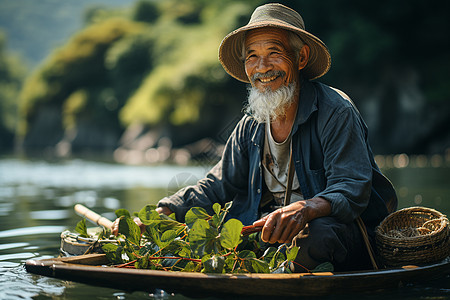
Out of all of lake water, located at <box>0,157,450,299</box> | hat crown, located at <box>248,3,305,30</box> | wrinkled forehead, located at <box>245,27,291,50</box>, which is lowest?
lake water, located at <box>0,157,450,299</box>

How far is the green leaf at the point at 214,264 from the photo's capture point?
9.42 ft

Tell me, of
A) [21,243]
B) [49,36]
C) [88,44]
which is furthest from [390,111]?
[49,36]

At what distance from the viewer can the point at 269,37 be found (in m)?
3.45

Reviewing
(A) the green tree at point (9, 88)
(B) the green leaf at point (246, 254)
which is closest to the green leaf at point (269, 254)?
(B) the green leaf at point (246, 254)

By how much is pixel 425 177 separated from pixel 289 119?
33.4ft

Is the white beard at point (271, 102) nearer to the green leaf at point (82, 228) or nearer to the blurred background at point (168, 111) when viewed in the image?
the blurred background at point (168, 111)

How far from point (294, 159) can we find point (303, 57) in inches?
28.7

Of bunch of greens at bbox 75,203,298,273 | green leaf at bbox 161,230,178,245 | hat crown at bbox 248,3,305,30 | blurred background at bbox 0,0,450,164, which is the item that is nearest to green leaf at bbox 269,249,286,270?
bunch of greens at bbox 75,203,298,273

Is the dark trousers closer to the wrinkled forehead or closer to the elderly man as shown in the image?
the elderly man

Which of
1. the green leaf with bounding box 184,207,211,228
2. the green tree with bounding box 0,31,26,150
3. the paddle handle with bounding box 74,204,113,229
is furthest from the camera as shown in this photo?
the green tree with bounding box 0,31,26,150

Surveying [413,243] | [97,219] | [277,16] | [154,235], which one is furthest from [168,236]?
[277,16]

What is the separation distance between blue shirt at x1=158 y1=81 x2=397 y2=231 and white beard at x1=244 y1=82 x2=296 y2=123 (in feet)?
0.32

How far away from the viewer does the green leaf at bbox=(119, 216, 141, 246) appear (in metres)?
3.21

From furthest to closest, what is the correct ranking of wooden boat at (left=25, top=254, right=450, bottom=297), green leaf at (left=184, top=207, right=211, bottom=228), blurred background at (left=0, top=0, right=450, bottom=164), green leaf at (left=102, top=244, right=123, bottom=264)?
blurred background at (left=0, top=0, right=450, bottom=164) < green leaf at (left=102, top=244, right=123, bottom=264) < green leaf at (left=184, top=207, right=211, bottom=228) < wooden boat at (left=25, top=254, right=450, bottom=297)
